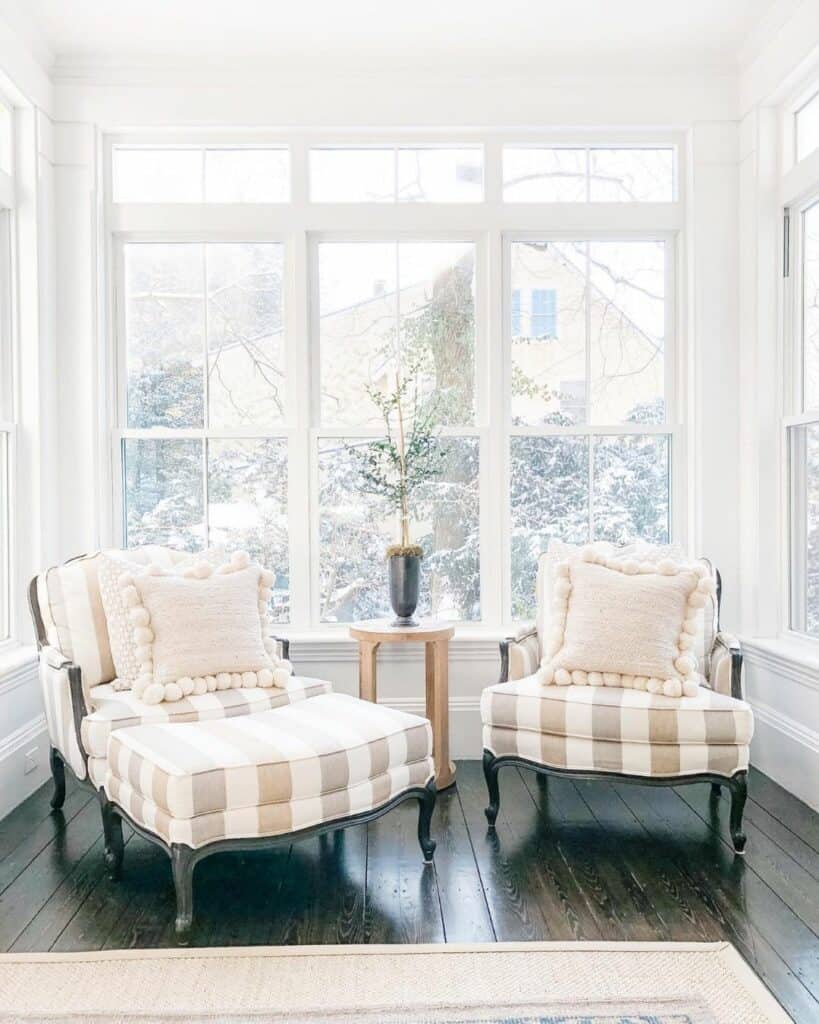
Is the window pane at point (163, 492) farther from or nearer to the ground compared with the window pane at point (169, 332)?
nearer to the ground

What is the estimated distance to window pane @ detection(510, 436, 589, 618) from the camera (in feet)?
13.0

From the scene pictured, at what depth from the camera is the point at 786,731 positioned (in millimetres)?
3375

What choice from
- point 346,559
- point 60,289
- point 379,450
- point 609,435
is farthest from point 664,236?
point 60,289

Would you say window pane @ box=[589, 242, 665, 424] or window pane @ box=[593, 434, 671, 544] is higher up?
window pane @ box=[589, 242, 665, 424]

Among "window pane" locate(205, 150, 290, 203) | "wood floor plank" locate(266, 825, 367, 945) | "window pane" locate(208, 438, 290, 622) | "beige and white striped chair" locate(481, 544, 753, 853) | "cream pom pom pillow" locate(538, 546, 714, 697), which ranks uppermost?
"window pane" locate(205, 150, 290, 203)

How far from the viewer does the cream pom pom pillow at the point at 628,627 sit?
2980mm

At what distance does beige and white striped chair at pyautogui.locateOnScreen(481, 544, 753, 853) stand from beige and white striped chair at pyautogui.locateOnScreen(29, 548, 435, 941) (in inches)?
15.2

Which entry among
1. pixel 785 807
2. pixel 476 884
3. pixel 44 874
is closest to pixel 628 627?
pixel 785 807

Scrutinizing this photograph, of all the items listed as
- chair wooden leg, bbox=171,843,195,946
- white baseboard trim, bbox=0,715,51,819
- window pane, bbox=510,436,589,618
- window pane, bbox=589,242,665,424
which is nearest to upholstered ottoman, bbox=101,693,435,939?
chair wooden leg, bbox=171,843,195,946

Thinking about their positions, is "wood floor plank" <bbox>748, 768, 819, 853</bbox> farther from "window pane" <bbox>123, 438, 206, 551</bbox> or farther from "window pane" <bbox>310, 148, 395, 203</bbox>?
"window pane" <bbox>310, 148, 395, 203</bbox>

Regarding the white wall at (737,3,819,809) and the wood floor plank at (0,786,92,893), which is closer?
the wood floor plank at (0,786,92,893)

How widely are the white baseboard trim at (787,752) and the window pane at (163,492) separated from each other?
2.53 m

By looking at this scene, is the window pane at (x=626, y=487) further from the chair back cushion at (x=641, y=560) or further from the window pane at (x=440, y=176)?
the window pane at (x=440, y=176)

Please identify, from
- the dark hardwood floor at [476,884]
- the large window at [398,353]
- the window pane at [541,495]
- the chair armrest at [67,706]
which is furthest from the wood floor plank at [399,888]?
the window pane at [541,495]
